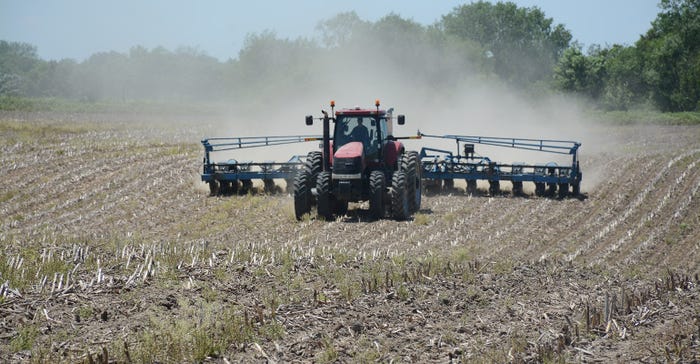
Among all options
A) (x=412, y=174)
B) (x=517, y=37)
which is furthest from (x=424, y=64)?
(x=517, y=37)

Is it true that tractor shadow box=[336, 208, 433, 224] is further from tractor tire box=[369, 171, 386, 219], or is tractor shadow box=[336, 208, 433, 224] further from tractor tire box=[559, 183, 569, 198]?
tractor tire box=[559, 183, 569, 198]

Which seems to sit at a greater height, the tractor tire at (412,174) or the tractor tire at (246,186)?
the tractor tire at (412,174)

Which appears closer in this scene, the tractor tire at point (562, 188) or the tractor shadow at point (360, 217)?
the tractor shadow at point (360, 217)

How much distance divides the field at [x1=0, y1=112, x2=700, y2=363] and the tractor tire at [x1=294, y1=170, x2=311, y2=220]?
0.43 m

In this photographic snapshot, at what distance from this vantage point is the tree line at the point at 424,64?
53.5m

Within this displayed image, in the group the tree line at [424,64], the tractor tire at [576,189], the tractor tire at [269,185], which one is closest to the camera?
the tractor tire at [576,189]

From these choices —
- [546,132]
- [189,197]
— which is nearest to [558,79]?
[546,132]

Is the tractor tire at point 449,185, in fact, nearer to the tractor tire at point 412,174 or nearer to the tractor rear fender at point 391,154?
the tractor tire at point 412,174

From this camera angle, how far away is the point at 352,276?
1192 cm

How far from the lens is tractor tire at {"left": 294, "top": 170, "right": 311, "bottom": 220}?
1847 cm

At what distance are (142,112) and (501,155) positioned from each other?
42229 mm

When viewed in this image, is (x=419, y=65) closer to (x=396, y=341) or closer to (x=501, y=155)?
(x=501, y=155)

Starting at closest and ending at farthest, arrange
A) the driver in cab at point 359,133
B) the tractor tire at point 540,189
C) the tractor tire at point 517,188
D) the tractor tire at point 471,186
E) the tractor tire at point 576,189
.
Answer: the driver in cab at point 359,133 → the tractor tire at point 576,189 → the tractor tire at point 540,189 → the tractor tire at point 517,188 → the tractor tire at point 471,186

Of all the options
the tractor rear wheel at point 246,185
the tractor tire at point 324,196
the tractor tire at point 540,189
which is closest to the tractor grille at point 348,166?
the tractor tire at point 324,196
